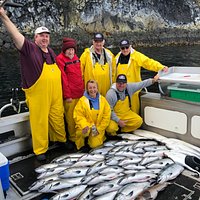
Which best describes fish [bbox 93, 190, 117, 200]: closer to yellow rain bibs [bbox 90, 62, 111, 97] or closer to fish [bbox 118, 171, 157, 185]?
fish [bbox 118, 171, 157, 185]

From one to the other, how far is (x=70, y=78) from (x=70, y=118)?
2.18 ft

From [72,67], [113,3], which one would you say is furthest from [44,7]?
[72,67]

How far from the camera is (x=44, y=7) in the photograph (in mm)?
40531

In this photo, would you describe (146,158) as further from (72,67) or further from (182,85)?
(72,67)

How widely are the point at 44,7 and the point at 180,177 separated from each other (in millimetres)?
41011

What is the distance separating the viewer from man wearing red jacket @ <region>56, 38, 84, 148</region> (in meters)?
4.26

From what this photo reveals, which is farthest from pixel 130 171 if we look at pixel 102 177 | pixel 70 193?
pixel 70 193

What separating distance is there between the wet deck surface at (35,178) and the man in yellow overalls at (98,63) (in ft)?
4.91

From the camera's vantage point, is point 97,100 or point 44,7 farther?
point 44,7

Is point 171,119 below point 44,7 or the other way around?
below

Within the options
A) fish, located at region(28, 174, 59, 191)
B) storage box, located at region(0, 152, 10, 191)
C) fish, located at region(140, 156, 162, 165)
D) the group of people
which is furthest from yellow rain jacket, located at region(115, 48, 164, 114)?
storage box, located at region(0, 152, 10, 191)

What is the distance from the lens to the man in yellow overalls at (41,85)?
369 cm

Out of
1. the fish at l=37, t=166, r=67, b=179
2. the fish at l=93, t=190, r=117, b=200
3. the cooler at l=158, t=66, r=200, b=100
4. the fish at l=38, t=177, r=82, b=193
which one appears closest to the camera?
the fish at l=93, t=190, r=117, b=200

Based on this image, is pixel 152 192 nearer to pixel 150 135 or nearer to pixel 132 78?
pixel 150 135
